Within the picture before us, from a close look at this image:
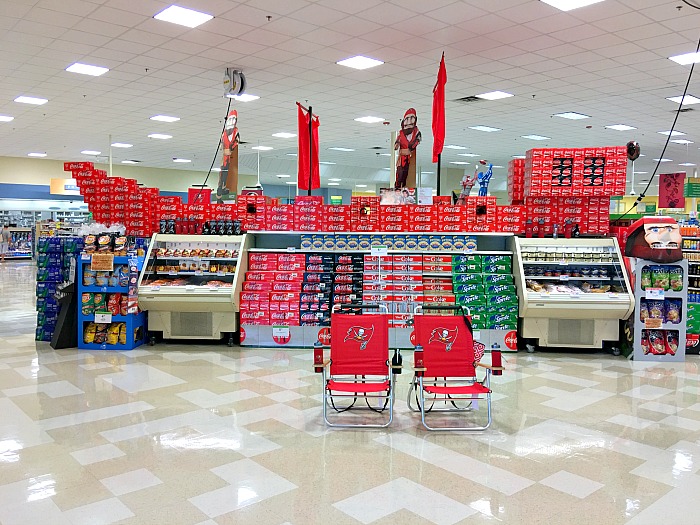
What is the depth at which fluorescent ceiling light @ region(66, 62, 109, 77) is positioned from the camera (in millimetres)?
9328

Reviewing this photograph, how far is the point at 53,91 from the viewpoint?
36.4ft

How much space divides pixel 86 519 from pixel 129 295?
16.4ft

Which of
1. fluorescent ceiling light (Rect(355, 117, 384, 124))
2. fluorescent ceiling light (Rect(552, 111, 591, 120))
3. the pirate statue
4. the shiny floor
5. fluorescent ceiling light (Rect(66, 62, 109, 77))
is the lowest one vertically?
the shiny floor

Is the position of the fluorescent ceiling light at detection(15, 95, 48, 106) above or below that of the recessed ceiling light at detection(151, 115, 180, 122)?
below

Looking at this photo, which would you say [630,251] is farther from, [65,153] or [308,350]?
[65,153]

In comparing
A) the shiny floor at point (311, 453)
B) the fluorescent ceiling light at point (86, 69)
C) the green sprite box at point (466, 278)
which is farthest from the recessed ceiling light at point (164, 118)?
the green sprite box at point (466, 278)

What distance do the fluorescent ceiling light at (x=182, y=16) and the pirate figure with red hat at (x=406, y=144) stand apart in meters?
3.41

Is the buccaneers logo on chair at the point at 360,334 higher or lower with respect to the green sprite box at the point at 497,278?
lower

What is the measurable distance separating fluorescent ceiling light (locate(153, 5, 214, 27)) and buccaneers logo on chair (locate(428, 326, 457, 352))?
4639 mm

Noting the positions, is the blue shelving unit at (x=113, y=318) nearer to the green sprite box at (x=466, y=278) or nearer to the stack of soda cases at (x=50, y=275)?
the stack of soda cases at (x=50, y=275)

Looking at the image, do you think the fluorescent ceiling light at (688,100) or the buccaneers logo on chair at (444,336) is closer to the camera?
the buccaneers logo on chair at (444,336)

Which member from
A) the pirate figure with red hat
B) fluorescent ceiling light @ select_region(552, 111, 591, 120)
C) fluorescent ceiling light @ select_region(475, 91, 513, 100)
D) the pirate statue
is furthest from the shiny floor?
fluorescent ceiling light @ select_region(552, 111, 591, 120)

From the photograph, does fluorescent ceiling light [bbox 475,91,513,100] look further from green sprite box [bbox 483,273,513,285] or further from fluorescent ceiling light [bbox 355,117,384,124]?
green sprite box [bbox 483,273,513,285]

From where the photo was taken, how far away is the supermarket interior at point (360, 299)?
402cm
